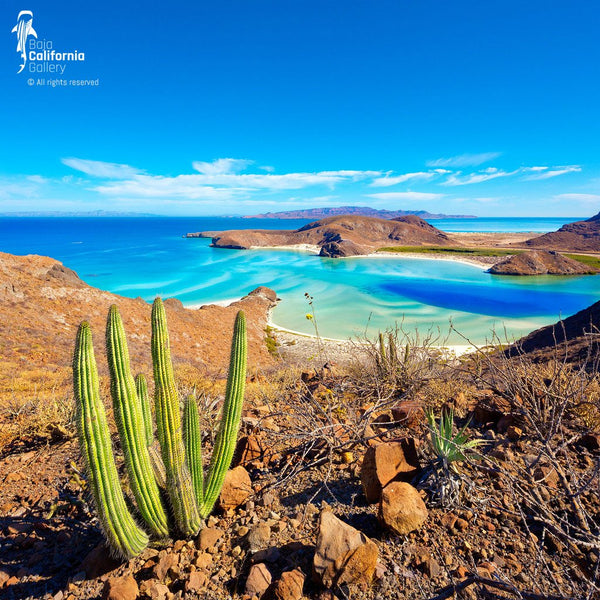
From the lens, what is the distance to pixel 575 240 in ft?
256

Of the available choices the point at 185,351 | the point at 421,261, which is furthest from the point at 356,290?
the point at 421,261

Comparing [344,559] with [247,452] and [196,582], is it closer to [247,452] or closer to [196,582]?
[196,582]

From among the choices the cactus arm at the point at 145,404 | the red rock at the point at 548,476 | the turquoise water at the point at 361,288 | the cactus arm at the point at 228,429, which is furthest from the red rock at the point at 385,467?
the turquoise water at the point at 361,288

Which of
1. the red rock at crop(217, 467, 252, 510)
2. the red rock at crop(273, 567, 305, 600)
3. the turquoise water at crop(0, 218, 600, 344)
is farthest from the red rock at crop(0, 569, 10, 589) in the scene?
the turquoise water at crop(0, 218, 600, 344)

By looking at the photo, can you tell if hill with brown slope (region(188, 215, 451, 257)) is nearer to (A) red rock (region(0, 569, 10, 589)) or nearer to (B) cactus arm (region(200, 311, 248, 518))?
(B) cactus arm (region(200, 311, 248, 518))

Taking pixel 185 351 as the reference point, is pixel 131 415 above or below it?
above

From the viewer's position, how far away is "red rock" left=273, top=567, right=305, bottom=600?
204cm

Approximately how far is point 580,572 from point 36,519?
4.11 metres

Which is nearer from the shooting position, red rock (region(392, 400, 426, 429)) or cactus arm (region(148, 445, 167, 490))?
cactus arm (region(148, 445, 167, 490))

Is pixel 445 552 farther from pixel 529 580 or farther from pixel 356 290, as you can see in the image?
pixel 356 290

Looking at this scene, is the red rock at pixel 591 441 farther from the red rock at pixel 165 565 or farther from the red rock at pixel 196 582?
the red rock at pixel 165 565

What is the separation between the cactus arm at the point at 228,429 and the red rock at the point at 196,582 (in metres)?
0.49

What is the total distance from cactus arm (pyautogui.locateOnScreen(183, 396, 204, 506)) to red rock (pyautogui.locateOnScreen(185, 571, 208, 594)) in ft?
1.72

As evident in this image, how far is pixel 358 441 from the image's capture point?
3395 millimetres
